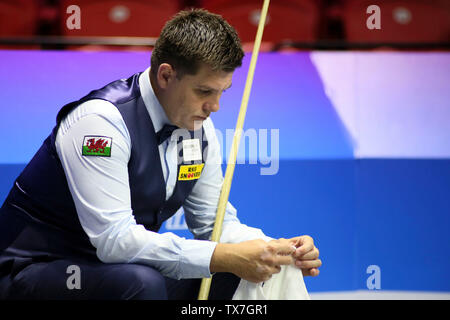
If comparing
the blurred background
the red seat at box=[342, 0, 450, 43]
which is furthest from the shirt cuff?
the red seat at box=[342, 0, 450, 43]

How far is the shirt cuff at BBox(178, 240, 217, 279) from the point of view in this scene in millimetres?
1451

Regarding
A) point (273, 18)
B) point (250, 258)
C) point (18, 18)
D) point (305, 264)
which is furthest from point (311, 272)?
point (18, 18)

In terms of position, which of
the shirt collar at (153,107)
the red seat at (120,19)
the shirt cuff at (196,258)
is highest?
the red seat at (120,19)

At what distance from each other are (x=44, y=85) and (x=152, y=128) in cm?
81

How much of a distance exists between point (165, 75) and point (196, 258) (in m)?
0.45

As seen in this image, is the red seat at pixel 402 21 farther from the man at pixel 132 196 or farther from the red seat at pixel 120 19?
the man at pixel 132 196

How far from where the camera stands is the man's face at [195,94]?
4.95 ft

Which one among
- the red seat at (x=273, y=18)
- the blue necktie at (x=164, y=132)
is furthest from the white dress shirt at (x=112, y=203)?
the red seat at (x=273, y=18)

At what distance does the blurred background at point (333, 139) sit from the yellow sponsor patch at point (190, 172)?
554mm

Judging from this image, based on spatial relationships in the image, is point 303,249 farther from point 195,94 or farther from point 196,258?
point 195,94

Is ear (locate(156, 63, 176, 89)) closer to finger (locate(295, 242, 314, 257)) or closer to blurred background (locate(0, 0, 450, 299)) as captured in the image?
finger (locate(295, 242, 314, 257))

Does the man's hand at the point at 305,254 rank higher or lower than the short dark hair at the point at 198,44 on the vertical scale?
lower
